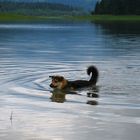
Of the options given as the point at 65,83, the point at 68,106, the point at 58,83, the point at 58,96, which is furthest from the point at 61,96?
the point at 68,106

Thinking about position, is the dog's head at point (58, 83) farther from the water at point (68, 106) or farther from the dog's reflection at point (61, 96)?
the water at point (68, 106)

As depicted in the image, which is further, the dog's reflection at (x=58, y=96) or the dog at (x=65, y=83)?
the dog at (x=65, y=83)

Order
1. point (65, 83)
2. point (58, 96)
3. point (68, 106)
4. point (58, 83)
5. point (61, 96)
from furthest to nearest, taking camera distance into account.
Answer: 1. point (65, 83)
2. point (58, 83)
3. point (61, 96)
4. point (58, 96)
5. point (68, 106)

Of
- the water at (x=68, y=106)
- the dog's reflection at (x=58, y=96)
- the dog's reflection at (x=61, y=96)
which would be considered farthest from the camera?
the dog's reflection at (x=58, y=96)

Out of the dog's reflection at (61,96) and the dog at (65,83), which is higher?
the dog at (65,83)

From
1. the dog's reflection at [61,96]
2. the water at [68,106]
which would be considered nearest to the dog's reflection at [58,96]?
the dog's reflection at [61,96]

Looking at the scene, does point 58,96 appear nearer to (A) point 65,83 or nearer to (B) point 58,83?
(B) point 58,83

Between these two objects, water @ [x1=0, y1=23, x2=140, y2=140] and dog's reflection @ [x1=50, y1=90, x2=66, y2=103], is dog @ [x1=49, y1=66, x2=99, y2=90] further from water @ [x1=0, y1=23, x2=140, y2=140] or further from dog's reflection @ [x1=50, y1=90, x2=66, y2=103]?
water @ [x1=0, y1=23, x2=140, y2=140]

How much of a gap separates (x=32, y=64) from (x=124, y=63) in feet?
17.0

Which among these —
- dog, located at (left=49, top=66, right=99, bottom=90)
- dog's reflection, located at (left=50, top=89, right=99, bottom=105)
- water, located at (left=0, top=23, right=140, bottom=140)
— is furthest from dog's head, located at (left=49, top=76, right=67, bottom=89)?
water, located at (left=0, top=23, right=140, bottom=140)

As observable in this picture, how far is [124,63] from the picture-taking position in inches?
1337

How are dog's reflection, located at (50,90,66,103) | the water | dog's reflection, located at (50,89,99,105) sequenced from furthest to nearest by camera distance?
1. dog's reflection, located at (50,90,66,103)
2. dog's reflection, located at (50,89,99,105)
3. the water

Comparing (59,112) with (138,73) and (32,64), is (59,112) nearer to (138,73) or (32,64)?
(138,73)

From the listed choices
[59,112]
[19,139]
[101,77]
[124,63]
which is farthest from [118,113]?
[124,63]
